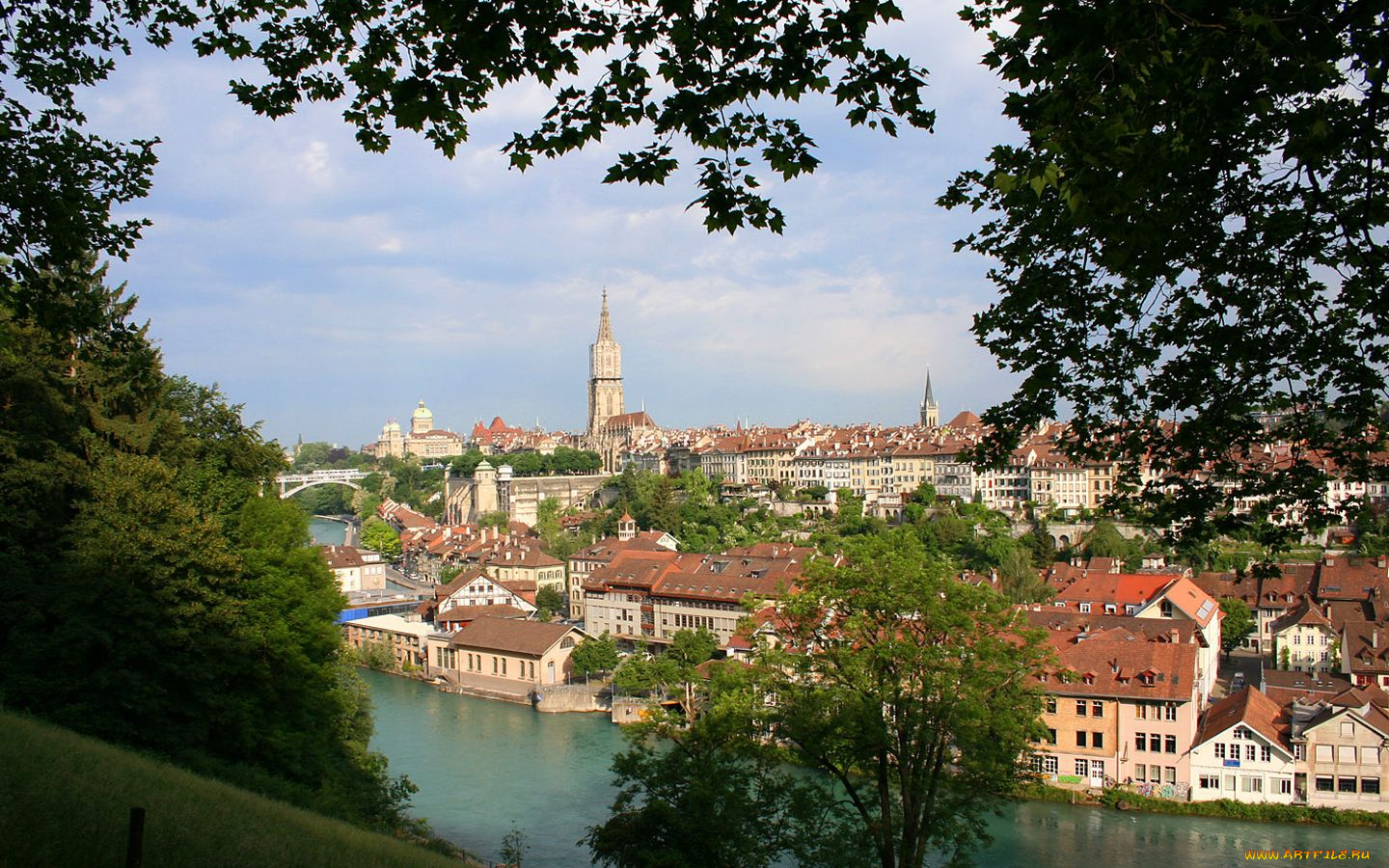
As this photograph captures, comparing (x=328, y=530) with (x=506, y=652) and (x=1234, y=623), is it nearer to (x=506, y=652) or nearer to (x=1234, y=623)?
(x=506, y=652)

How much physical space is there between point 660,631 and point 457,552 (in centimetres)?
1974

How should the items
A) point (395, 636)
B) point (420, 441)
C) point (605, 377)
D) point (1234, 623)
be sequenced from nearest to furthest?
point (1234, 623) < point (395, 636) < point (605, 377) < point (420, 441)

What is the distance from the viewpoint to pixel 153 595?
8.34 meters

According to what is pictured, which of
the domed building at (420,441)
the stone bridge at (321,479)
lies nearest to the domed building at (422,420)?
the domed building at (420,441)

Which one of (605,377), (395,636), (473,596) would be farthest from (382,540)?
(605,377)

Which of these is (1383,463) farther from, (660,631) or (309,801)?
(660,631)

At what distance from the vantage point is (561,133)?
9.32ft

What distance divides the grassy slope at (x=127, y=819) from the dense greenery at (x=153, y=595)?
2360 mm

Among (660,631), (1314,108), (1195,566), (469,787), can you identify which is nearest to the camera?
(1314,108)

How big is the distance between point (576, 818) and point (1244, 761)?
30.9 feet

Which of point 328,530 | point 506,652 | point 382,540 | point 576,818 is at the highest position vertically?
point 382,540

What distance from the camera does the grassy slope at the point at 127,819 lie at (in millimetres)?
3230

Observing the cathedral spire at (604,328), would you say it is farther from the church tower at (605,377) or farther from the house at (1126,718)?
the house at (1126,718)

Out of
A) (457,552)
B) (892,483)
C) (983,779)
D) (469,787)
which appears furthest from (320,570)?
(892,483)
